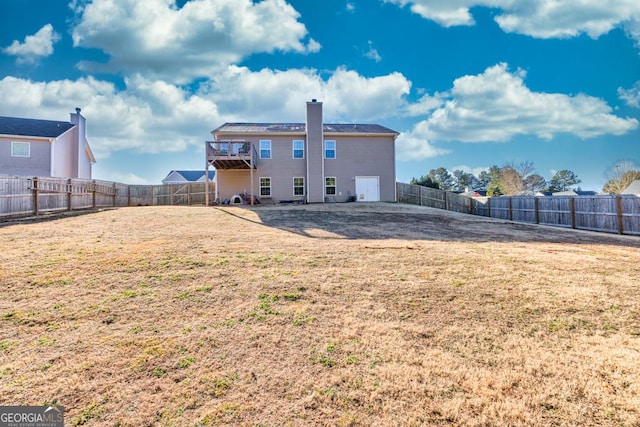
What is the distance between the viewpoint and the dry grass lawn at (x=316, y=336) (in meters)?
2.67

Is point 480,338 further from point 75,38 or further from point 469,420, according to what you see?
point 75,38

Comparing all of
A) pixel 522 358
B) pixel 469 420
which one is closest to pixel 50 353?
pixel 469 420

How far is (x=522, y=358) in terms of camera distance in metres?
3.30

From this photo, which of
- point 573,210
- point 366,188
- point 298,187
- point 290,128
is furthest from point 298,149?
point 573,210

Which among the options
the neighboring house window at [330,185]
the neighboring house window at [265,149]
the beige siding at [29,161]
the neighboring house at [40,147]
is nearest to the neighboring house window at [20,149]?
the neighboring house at [40,147]

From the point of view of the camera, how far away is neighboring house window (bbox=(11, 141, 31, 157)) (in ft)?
69.6

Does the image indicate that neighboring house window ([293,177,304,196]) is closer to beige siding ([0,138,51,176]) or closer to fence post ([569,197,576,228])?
fence post ([569,197,576,228])

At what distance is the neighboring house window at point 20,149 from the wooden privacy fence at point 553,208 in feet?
85.8

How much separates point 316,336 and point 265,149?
1950 centimetres

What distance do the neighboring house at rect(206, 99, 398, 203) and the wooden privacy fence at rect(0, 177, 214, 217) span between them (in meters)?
3.91

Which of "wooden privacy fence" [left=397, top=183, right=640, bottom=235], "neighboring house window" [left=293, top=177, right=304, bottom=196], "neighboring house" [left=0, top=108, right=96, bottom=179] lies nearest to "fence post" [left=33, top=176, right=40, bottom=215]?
"neighboring house" [left=0, top=108, right=96, bottom=179]

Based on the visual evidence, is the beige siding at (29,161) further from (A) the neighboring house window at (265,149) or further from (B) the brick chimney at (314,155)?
(B) the brick chimney at (314,155)

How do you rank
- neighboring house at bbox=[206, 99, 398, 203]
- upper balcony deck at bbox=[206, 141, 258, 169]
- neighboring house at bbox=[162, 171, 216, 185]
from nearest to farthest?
1. upper balcony deck at bbox=[206, 141, 258, 169]
2. neighboring house at bbox=[206, 99, 398, 203]
3. neighboring house at bbox=[162, 171, 216, 185]

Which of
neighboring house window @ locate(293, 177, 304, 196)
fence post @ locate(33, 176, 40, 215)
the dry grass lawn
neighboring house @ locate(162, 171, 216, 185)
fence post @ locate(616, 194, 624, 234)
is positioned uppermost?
neighboring house @ locate(162, 171, 216, 185)
